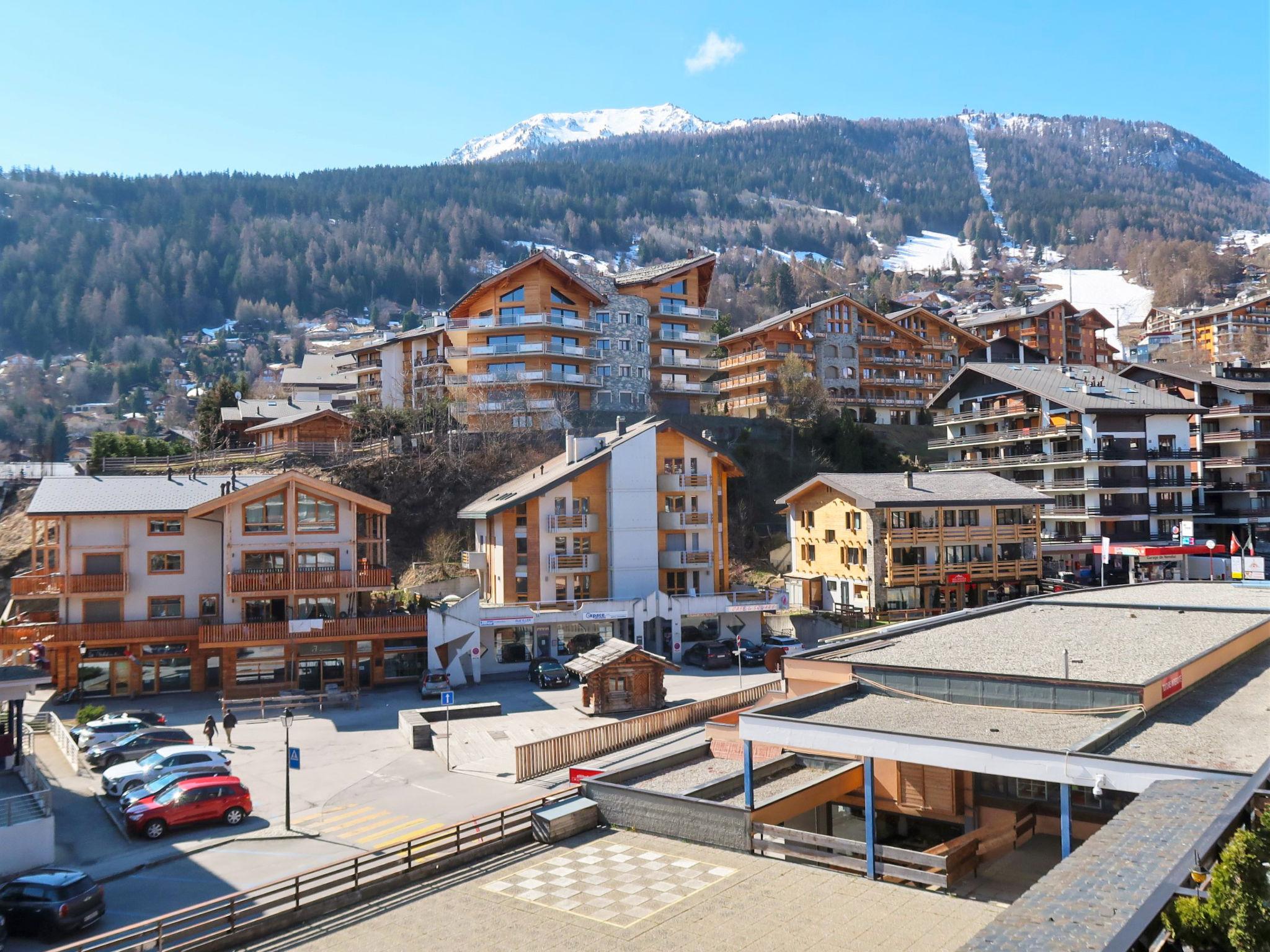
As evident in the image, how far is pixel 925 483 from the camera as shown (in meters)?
60.1

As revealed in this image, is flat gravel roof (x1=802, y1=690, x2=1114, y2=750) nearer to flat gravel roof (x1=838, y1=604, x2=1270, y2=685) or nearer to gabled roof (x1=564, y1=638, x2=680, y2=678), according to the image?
flat gravel roof (x1=838, y1=604, x2=1270, y2=685)

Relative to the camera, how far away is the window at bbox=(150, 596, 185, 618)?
4531 cm

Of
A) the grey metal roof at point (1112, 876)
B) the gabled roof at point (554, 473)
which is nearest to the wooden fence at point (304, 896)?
the grey metal roof at point (1112, 876)

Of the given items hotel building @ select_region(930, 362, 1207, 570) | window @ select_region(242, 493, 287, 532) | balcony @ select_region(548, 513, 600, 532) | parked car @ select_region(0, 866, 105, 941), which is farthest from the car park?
hotel building @ select_region(930, 362, 1207, 570)

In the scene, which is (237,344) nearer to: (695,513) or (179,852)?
(695,513)

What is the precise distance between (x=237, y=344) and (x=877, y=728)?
186 meters

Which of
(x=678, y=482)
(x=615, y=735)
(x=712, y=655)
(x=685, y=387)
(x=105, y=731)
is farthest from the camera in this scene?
(x=685, y=387)

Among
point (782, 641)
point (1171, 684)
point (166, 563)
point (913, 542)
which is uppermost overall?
point (166, 563)

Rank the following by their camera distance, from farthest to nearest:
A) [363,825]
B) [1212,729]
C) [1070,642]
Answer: [1070,642], [363,825], [1212,729]

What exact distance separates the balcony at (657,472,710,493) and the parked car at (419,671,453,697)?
1697cm

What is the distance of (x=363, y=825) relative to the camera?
89.6ft

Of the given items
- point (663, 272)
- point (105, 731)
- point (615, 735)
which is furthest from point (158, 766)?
point (663, 272)

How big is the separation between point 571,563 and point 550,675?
28.5 feet

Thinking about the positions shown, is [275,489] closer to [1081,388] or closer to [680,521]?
[680,521]
